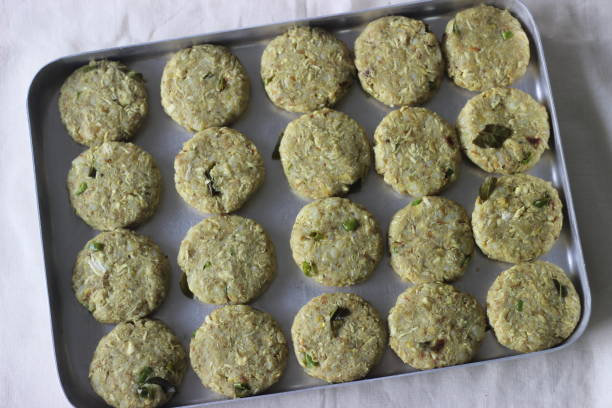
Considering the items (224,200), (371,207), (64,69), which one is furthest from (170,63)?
(371,207)

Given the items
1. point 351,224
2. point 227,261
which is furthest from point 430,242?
point 227,261

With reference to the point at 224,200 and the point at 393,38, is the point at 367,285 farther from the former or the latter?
the point at 393,38

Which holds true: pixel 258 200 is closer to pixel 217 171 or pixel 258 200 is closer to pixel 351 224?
pixel 217 171

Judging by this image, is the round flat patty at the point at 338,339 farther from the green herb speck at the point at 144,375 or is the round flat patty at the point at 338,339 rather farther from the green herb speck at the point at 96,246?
the green herb speck at the point at 96,246

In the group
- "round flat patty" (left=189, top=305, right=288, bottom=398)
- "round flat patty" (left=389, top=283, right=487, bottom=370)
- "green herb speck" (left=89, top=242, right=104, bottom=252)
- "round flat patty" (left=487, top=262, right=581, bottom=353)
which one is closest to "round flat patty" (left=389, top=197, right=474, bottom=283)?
"round flat patty" (left=389, top=283, right=487, bottom=370)

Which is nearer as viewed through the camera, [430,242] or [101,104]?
[430,242]

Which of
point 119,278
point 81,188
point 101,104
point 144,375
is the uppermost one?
point 101,104

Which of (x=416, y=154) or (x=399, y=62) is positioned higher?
(x=399, y=62)
